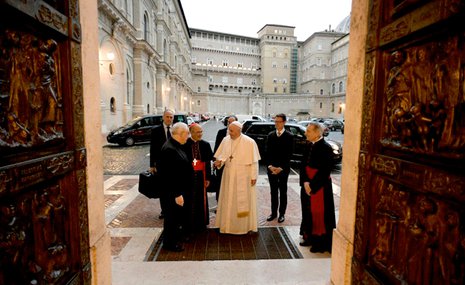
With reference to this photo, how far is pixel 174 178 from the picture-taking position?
3.49 m

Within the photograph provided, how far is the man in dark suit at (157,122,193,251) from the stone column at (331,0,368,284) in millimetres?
2025

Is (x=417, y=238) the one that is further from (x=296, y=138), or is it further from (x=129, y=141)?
(x=129, y=141)

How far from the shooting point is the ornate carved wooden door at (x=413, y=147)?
141 cm

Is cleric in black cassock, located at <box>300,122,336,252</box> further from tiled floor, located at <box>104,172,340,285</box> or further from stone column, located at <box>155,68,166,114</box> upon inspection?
stone column, located at <box>155,68,166,114</box>

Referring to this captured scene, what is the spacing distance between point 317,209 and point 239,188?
1216 mm

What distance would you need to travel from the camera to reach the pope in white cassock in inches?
166

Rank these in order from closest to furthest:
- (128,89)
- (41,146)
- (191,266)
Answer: (41,146) < (191,266) < (128,89)

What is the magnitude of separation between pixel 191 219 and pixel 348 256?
8.19 feet

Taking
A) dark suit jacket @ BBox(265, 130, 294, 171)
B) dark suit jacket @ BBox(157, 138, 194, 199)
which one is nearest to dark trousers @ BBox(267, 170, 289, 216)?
dark suit jacket @ BBox(265, 130, 294, 171)

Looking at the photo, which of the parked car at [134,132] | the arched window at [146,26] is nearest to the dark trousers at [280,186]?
the parked car at [134,132]

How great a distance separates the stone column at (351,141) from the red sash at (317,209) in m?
1.21

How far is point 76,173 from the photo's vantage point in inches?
80.5

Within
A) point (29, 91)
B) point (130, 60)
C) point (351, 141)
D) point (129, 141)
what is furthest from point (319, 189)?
point (130, 60)

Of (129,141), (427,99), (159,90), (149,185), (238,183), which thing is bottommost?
(129,141)
